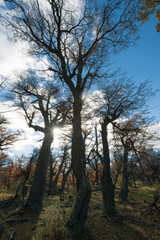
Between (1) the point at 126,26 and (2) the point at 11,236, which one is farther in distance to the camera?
(1) the point at 126,26

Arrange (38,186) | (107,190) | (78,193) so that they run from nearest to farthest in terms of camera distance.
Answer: (78,193), (107,190), (38,186)

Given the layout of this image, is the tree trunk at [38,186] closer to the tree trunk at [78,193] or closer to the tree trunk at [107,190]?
the tree trunk at [78,193]

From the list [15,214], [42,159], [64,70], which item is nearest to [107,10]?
[64,70]

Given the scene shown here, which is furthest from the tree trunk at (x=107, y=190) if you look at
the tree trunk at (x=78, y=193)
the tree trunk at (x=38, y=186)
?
the tree trunk at (x=38, y=186)

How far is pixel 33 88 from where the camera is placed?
9.38m

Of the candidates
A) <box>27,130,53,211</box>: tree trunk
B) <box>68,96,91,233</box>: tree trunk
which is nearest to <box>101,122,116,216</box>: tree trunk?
<box>68,96,91,233</box>: tree trunk

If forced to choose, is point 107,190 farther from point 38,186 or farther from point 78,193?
point 38,186

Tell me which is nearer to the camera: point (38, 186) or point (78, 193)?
point (78, 193)

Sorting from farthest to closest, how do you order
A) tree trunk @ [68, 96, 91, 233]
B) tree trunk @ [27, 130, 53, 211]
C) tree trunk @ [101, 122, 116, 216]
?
tree trunk @ [27, 130, 53, 211] → tree trunk @ [101, 122, 116, 216] → tree trunk @ [68, 96, 91, 233]

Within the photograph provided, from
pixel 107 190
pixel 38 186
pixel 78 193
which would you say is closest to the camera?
pixel 78 193

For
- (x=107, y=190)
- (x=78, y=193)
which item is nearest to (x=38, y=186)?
(x=78, y=193)

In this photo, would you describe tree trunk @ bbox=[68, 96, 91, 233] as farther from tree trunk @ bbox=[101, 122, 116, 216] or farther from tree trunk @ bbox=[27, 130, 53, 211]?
tree trunk @ bbox=[27, 130, 53, 211]

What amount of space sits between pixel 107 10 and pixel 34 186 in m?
10.00

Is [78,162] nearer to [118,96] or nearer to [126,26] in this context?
[118,96]
